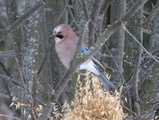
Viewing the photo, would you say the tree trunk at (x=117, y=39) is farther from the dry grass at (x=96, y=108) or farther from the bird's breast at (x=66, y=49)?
the dry grass at (x=96, y=108)

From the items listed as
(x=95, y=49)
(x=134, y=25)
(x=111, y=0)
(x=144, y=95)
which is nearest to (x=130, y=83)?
(x=144, y=95)

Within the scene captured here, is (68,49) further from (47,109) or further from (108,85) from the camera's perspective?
(47,109)

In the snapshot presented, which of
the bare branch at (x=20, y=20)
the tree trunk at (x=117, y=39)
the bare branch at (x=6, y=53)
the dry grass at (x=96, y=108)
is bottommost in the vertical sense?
the dry grass at (x=96, y=108)

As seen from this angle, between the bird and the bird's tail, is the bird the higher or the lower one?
the higher one

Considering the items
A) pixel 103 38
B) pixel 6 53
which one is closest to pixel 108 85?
pixel 103 38

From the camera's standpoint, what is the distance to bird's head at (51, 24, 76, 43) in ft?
9.27

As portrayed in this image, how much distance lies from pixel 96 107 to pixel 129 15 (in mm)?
524

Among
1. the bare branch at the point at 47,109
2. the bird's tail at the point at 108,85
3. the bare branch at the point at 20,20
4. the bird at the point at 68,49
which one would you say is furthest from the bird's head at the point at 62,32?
the bare branch at the point at 47,109

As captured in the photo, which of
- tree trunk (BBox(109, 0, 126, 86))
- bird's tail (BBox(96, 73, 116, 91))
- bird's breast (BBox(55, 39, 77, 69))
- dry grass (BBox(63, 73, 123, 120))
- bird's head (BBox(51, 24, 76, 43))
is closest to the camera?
dry grass (BBox(63, 73, 123, 120))

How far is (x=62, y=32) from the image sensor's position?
290 cm

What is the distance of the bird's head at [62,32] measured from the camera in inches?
111

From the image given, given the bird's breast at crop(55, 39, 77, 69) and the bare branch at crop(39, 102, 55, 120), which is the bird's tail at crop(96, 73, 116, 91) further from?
the bare branch at crop(39, 102, 55, 120)

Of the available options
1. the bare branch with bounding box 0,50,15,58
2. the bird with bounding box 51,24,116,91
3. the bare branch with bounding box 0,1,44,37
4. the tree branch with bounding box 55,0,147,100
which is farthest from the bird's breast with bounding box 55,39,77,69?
the tree branch with bounding box 55,0,147,100

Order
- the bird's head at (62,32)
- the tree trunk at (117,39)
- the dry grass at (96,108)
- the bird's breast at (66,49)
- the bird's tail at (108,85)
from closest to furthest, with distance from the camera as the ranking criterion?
1. the dry grass at (96,108)
2. the bird's tail at (108,85)
3. the bird's head at (62,32)
4. the bird's breast at (66,49)
5. the tree trunk at (117,39)
